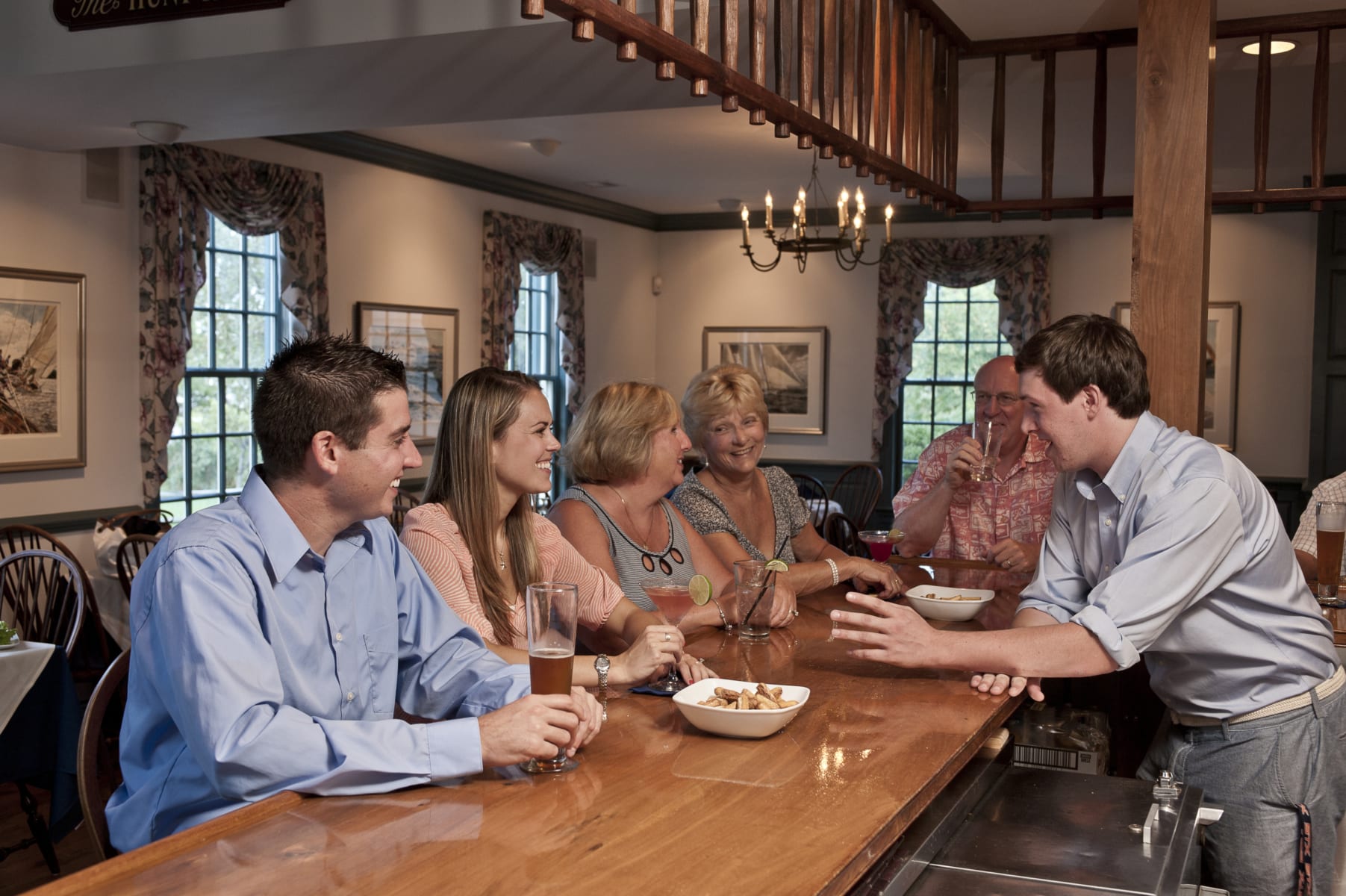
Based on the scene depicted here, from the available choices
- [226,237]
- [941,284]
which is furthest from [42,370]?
[941,284]

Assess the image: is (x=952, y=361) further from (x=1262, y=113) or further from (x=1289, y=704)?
(x=1289, y=704)

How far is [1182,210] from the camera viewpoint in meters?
2.98

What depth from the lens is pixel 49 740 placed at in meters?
3.78

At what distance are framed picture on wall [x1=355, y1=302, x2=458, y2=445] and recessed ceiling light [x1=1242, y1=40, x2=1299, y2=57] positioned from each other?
15.6 ft

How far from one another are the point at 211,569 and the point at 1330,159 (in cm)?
755

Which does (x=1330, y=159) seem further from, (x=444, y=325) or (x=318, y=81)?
(x=318, y=81)

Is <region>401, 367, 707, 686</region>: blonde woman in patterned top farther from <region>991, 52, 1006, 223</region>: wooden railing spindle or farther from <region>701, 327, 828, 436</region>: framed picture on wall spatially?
<region>701, 327, 828, 436</region>: framed picture on wall

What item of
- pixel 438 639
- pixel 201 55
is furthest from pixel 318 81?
pixel 438 639

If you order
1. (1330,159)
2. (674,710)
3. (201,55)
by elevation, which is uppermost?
(1330,159)

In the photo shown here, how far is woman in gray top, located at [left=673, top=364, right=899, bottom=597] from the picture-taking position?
335cm

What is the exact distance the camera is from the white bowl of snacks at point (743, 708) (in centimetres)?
176

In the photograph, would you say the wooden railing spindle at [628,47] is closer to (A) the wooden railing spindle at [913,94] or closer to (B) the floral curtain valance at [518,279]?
(A) the wooden railing spindle at [913,94]

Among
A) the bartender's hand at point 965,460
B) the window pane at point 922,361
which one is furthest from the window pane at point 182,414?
the window pane at point 922,361

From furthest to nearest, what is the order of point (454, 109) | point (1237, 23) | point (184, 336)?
1. point (184, 336)
2. point (454, 109)
3. point (1237, 23)
